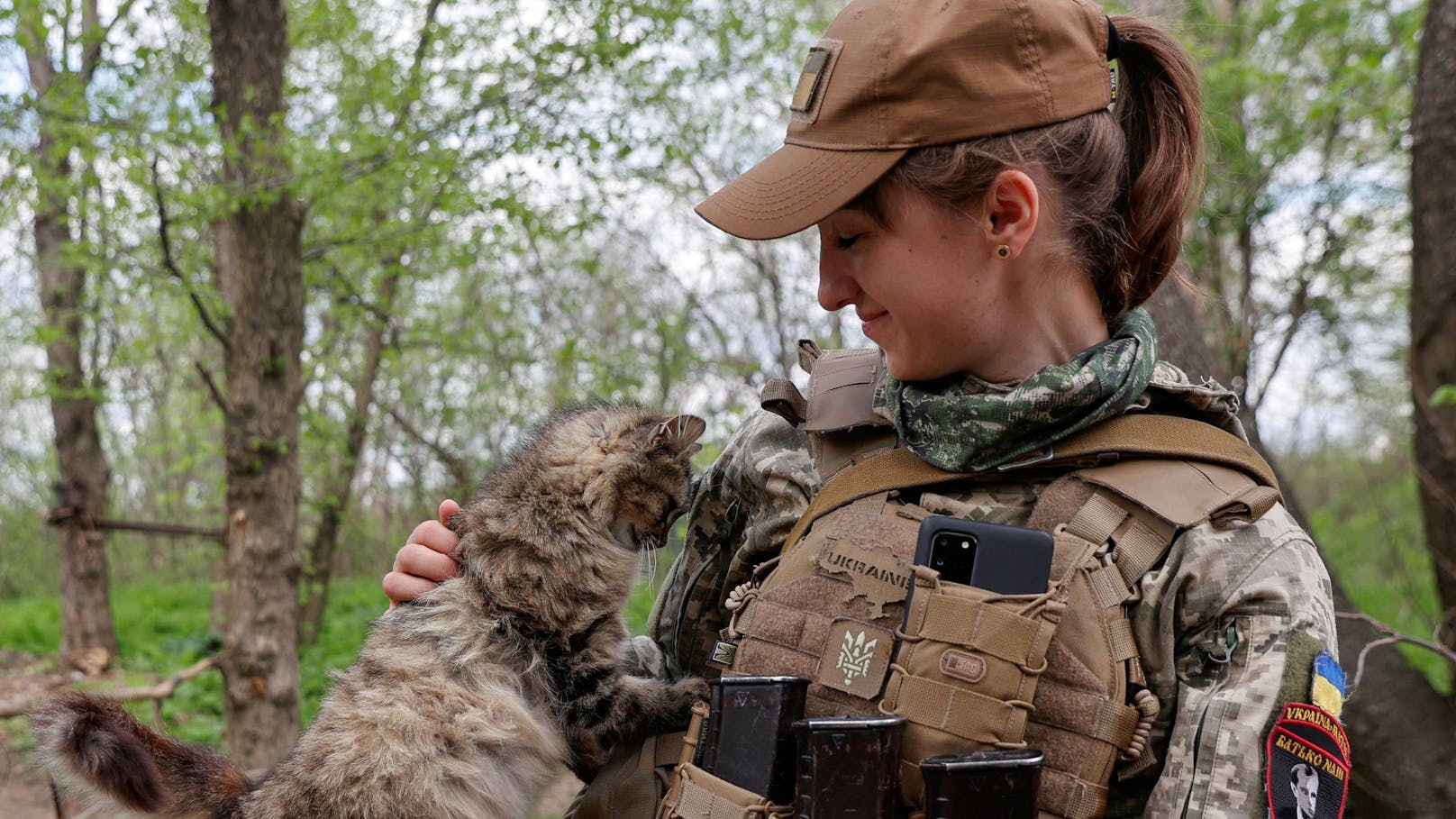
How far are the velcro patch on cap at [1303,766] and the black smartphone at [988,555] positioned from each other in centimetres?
42

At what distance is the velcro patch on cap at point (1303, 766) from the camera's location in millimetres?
1670

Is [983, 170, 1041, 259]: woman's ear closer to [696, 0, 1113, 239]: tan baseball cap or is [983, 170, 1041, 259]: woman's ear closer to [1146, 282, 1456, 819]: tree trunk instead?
[696, 0, 1113, 239]: tan baseball cap

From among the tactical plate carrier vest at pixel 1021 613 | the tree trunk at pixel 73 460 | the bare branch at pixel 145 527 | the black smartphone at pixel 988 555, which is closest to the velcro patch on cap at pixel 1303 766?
the tactical plate carrier vest at pixel 1021 613

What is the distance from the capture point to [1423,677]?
5629mm

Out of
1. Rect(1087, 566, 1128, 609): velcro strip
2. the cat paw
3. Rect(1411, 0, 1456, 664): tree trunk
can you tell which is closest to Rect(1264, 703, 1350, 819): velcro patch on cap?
Rect(1087, 566, 1128, 609): velcro strip

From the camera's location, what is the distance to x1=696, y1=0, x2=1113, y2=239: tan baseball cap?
1887 mm

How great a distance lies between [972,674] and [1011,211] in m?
0.83

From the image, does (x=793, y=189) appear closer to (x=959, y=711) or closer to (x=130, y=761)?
(x=959, y=711)

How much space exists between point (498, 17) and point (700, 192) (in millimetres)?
2426

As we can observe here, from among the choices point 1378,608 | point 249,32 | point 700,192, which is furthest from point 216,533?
point 1378,608

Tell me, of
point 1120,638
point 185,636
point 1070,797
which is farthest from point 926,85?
point 185,636

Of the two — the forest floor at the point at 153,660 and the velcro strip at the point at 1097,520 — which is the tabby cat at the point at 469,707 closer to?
the velcro strip at the point at 1097,520

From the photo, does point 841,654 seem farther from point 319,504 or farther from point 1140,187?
point 319,504

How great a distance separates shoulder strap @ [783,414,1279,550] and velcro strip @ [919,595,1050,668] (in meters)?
0.36
